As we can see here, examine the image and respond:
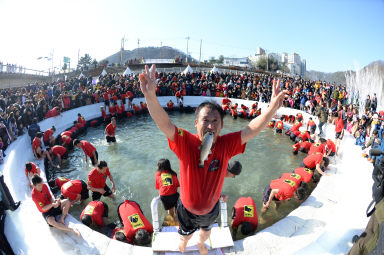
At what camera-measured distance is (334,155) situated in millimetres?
7555

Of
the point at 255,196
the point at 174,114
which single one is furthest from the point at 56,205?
the point at 174,114

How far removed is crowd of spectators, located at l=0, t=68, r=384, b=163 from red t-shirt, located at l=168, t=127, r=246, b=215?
450 cm

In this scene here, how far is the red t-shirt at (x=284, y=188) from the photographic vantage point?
15.9 feet

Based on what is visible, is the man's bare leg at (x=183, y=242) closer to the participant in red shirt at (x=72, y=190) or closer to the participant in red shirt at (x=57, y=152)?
the participant in red shirt at (x=72, y=190)

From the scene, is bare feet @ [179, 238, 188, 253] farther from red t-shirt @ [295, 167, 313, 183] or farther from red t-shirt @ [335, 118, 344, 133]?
red t-shirt @ [335, 118, 344, 133]

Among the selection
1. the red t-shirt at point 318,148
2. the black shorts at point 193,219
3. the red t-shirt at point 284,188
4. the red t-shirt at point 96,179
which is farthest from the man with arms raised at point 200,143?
the red t-shirt at point 318,148

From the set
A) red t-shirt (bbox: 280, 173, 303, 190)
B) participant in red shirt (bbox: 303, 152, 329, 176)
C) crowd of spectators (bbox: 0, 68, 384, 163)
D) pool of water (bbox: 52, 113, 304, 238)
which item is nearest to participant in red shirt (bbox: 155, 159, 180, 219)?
pool of water (bbox: 52, 113, 304, 238)

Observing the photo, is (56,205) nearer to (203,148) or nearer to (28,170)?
(28,170)

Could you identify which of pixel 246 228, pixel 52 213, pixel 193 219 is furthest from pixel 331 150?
pixel 52 213

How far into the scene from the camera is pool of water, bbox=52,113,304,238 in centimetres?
602

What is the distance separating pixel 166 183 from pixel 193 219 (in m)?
2.37

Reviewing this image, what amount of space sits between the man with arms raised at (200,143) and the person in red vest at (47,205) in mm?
3056

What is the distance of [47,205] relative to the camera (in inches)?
159

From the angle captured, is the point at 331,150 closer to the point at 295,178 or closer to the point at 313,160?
the point at 313,160
